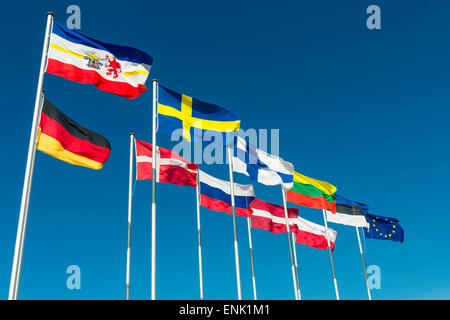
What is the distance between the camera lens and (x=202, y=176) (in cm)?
2383

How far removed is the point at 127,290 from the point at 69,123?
29.4 feet

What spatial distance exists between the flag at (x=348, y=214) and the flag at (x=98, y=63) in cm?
2430

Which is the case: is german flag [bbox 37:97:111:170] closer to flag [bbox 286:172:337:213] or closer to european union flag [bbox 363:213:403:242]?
flag [bbox 286:172:337:213]

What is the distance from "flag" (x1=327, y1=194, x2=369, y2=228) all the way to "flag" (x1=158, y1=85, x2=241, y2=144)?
61.4ft

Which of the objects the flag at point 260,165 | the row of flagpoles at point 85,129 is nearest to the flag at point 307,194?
the flag at point 260,165

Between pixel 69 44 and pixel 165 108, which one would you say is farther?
pixel 165 108

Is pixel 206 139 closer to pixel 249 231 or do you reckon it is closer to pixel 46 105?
pixel 46 105

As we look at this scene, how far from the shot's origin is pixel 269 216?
29625 mm

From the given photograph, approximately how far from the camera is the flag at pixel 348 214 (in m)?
34.5

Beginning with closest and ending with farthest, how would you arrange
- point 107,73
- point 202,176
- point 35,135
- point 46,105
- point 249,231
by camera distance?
1. point 35,135
2. point 46,105
3. point 107,73
4. point 202,176
5. point 249,231

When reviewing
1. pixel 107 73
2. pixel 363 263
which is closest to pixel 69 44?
pixel 107 73

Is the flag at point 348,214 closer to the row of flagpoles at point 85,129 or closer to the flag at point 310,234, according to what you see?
the flag at point 310,234
